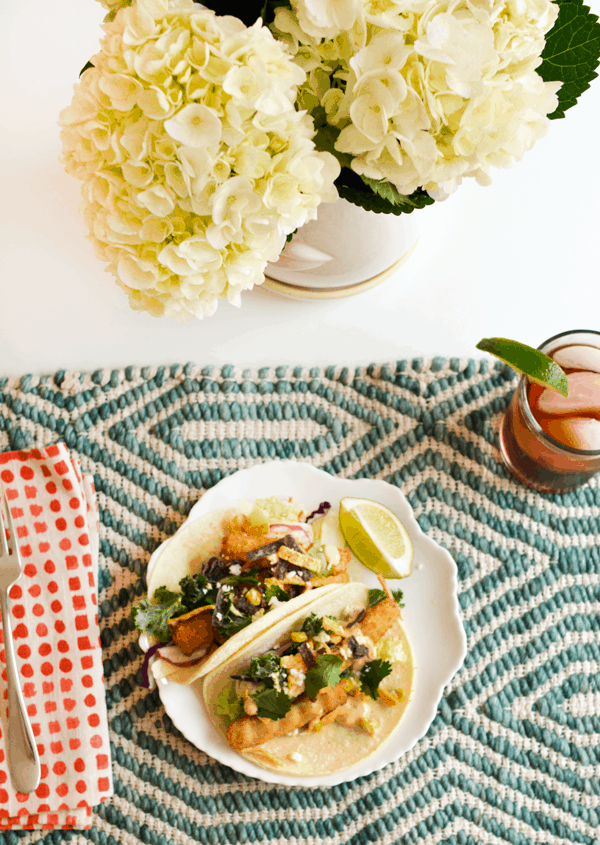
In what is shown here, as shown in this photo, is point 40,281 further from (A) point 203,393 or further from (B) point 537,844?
(B) point 537,844

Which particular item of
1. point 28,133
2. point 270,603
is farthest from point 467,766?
point 28,133

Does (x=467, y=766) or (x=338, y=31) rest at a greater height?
(x=338, y=31)

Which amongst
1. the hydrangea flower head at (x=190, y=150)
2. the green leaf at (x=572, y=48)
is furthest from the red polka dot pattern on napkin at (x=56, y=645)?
the green leaf at (x=572, y=48)

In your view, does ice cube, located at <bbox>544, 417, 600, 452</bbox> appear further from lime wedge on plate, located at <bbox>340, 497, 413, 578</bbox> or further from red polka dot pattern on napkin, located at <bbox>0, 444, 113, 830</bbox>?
red polka dot pattern on napkin, located at <bbox>0, 444, 113, 830</bbox>

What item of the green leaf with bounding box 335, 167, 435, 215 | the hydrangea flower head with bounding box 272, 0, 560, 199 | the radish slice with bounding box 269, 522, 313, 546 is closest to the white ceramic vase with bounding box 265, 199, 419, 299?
the green leaf with bounding box 335, 167, 435, 215

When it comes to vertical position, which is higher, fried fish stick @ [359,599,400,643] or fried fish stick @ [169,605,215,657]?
fried fish stick @ [359,599,400,643]
